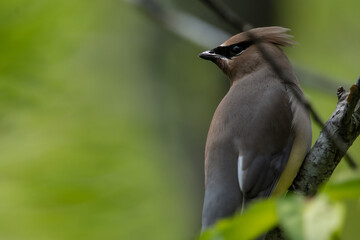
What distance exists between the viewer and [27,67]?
3787 millimetres

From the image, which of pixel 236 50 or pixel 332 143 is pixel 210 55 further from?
pixel 332 143

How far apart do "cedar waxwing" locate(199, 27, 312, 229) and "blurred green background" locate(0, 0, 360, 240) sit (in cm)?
55

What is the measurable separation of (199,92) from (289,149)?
164 inches

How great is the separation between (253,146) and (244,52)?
4.03 ft

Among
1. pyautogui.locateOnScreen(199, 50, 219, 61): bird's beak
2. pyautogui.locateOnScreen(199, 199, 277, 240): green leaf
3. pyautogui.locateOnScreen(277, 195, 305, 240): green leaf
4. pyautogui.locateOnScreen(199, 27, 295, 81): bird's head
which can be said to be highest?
pyautogui.locateOnScreen(199, 50, 219, 61): bird's beak

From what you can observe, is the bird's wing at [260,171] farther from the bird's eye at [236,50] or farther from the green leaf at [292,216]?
the green leaf at [292,216]

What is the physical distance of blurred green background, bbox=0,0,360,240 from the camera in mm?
4043

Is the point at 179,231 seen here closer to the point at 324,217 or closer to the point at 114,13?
the point at 114,13

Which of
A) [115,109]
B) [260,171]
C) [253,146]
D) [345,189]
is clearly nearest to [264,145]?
[253,146]

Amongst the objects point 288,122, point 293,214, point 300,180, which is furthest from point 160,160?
point 293,214

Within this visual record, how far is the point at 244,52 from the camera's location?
5340 mm

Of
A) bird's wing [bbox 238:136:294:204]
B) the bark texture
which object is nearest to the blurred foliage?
the bark texture

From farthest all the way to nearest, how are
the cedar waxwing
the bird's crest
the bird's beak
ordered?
the bird's beak, the bird's crest, the cedar waxwing

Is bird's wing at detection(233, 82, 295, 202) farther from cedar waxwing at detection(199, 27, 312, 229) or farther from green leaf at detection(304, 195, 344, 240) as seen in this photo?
green leaf at detection(304, 195, 344, 240)
